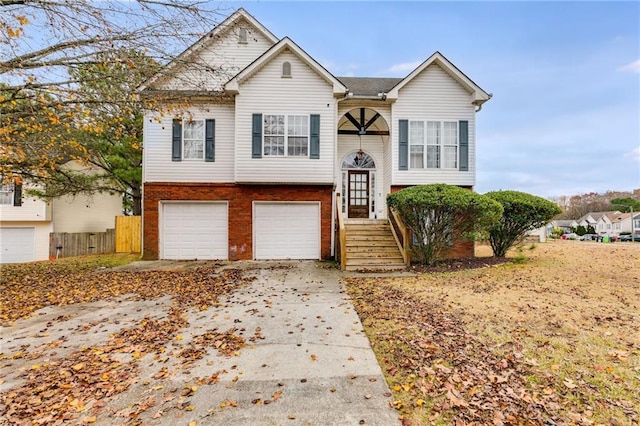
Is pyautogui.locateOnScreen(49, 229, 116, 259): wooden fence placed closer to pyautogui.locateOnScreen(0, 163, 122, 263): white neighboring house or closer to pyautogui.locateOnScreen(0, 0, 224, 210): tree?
pyautogui.locateOnScreen(0, 163, 122, 263): white neighboring house

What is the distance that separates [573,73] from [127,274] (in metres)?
22.0

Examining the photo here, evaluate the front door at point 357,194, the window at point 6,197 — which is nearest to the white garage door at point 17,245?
the window at point 6,197

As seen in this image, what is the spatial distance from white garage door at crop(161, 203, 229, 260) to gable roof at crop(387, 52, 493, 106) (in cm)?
811

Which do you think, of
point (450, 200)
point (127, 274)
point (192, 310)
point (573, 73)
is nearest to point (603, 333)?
point (450, 200)

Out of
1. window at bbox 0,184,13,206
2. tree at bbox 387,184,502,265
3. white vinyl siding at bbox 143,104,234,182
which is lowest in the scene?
tree at bbox 387,184,502,265

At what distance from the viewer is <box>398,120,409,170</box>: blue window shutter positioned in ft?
39.6

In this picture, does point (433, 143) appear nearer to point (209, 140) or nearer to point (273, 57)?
point (273, 57)

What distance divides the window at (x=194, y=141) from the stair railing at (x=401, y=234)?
24.9ft

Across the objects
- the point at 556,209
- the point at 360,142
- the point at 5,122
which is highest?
the point at 360,142

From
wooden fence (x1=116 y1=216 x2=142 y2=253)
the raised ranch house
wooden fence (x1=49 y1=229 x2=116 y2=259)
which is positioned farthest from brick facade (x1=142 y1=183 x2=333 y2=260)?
wooden fence (x1=49 y1=229 x2=116 y2=259)

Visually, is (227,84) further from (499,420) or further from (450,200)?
(499,420)

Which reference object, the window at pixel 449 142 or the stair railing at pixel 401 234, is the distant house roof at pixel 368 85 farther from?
the stair railing at pixel 401 234

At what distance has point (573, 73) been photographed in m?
16.1

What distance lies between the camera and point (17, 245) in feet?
62.9
